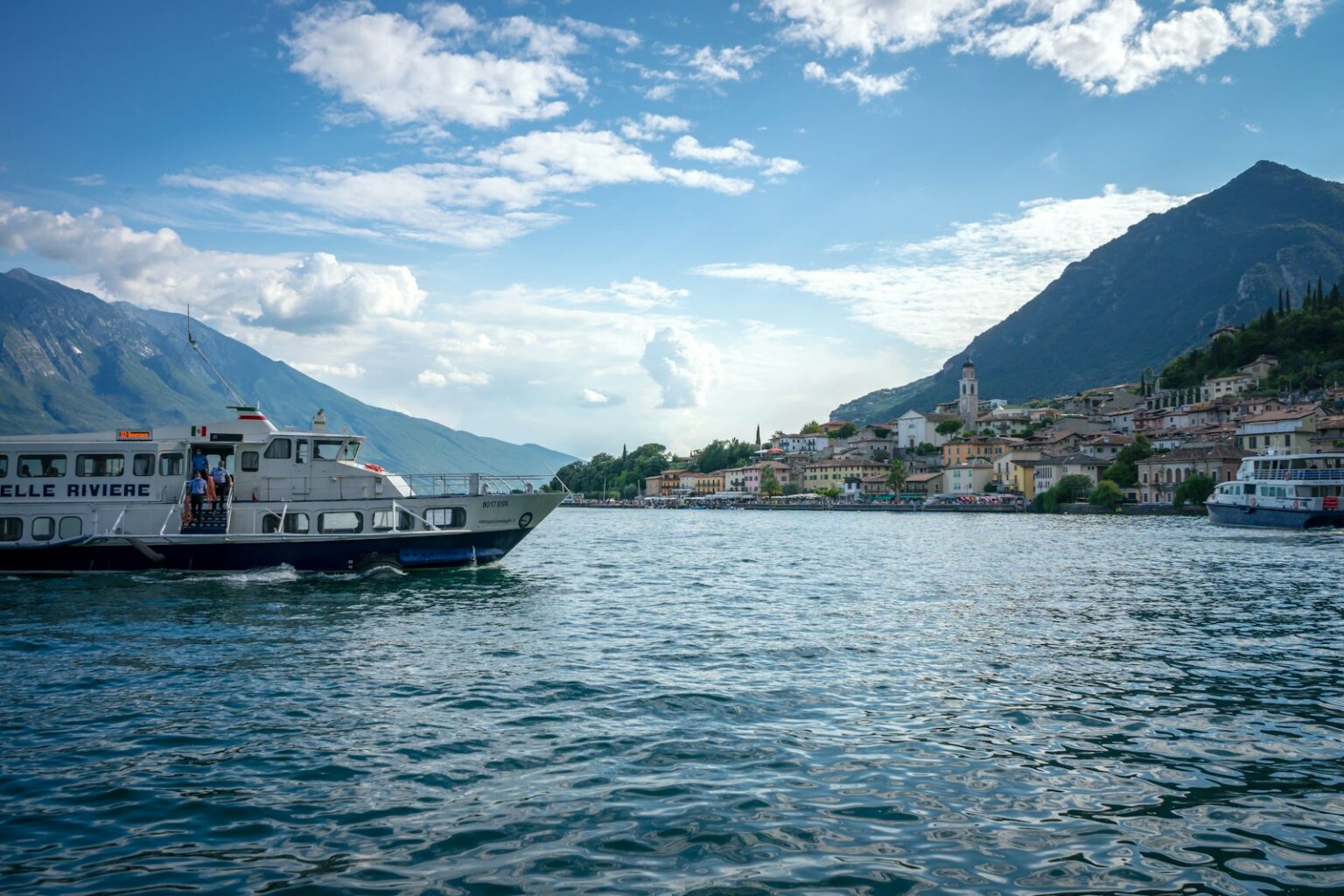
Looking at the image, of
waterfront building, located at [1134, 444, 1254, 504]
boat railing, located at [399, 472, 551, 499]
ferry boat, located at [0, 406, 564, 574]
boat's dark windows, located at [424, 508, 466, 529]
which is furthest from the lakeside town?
ferry boat, located at [0, 406, 564, 574]

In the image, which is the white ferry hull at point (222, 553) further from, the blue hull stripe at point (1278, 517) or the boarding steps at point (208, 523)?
the blue hull stripe at point (1278, 517)

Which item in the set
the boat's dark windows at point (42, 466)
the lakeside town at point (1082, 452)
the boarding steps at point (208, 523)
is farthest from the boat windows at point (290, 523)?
the lakeside town at point (1082, 452)

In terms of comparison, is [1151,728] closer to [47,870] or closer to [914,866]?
[914,866]

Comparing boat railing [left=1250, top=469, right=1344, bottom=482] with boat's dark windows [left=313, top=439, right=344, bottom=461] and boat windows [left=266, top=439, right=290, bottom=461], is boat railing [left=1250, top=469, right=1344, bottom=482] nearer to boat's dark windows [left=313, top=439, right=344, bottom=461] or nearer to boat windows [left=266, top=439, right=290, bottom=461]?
boat's dark windows [left=313, top=439, right=344, bottom=461]

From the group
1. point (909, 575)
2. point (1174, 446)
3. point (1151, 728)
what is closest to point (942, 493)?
point (1174, 446)

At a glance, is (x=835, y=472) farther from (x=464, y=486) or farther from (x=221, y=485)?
(x=221, y=485)

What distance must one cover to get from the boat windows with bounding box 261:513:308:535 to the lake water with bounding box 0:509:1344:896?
5.91 metres

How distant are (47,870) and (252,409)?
2509 centimetres

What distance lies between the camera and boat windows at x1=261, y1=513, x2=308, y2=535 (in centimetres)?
2833

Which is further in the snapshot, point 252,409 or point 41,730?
point 252,409

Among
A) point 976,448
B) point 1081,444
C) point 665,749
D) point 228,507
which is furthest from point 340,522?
point 976,448

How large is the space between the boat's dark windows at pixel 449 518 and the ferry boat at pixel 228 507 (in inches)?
1.4

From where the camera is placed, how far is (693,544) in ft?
184

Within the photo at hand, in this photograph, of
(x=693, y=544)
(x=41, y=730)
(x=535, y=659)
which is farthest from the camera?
(x=693, y=544)
